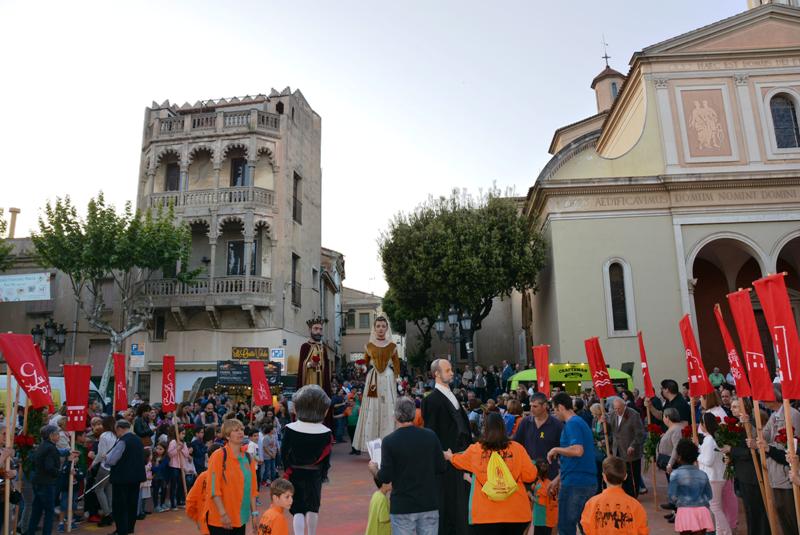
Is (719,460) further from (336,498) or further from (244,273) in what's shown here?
(244,273)

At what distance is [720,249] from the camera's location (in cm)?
2806

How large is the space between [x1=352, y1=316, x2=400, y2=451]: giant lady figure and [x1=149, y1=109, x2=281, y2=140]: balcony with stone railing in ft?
74.8

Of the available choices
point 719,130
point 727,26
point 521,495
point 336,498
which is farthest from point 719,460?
point 727,26

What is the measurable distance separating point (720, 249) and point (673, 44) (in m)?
9.56

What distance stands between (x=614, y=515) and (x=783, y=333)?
2972mm

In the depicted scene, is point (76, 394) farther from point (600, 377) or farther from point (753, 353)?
point (753, 353)

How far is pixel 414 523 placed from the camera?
16.6ft

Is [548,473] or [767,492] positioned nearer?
[767,492]

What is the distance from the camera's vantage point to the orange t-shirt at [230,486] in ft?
18.6

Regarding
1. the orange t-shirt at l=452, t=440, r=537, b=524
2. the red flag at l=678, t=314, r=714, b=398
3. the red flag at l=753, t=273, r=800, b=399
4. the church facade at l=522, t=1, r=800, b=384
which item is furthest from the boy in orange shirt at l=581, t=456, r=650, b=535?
the church facade at l=522, t=1, r=800, b=384

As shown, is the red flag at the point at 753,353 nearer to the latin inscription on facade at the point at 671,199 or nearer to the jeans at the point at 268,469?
the jeans at the point at 268,469

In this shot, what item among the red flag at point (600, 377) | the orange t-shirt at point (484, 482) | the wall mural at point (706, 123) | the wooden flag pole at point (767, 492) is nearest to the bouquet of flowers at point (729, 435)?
the wooden flag pole at point (767, 492)

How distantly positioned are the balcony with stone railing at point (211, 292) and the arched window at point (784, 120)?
944 inches

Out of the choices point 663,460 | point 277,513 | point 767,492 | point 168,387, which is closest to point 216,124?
point 168,387
